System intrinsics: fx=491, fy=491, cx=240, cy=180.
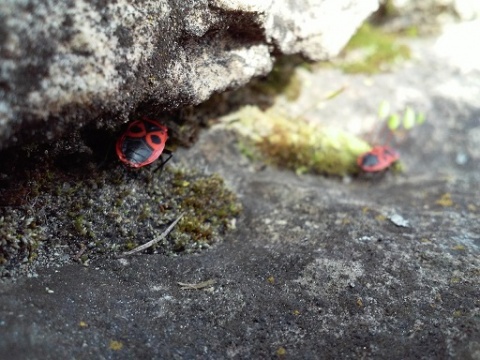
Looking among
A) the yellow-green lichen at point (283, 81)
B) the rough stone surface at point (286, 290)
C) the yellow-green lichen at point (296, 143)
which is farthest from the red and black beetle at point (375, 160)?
the yellow-green lichen at point (283, 81)

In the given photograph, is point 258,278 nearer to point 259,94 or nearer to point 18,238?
point 18,238

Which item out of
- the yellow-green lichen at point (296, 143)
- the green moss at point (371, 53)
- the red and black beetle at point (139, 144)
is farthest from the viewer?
the green moss at point (371, 53)

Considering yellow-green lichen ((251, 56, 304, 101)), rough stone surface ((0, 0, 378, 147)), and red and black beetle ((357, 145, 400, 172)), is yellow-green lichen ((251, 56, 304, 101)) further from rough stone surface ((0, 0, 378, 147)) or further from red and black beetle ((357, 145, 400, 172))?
rough stone surface ((0, 0, 378, 147))

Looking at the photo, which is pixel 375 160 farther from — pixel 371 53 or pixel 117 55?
pixel 117 55

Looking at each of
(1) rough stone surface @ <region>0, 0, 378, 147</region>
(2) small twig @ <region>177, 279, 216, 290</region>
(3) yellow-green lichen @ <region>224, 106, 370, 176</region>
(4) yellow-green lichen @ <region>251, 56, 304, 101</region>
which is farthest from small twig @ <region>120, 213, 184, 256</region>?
(4) yellow-green lichen @ <region>251, 56, 304, 101</region>

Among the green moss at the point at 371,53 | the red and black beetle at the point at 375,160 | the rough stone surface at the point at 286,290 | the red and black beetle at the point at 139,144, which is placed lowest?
the red and black beetle at the point at 375,160

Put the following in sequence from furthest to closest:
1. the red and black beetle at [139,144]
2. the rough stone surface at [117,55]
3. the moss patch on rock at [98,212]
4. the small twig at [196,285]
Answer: the red and black beetle at [139,144]
the small twig at [196,285]
the moss patch on rock at [98,212]
the rough stone surface at [117,55]

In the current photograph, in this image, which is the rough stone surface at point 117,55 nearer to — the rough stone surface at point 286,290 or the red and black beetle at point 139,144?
the red and black beetle at point 139,144
